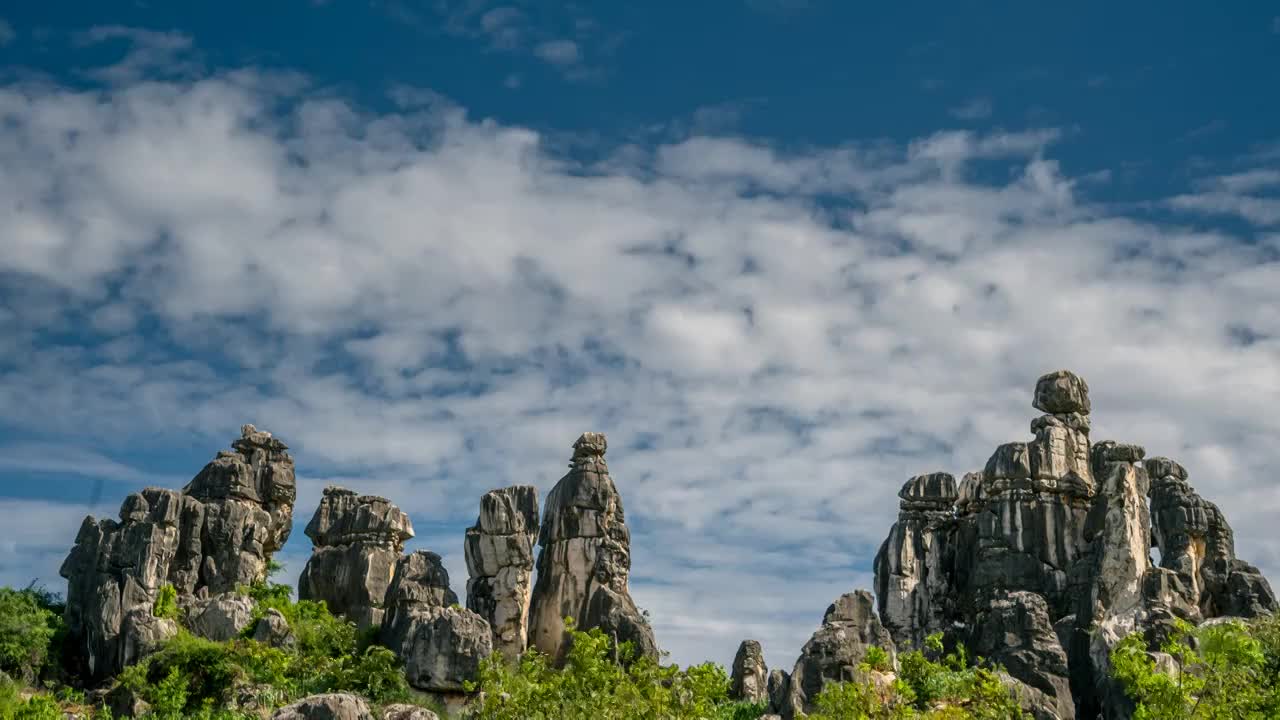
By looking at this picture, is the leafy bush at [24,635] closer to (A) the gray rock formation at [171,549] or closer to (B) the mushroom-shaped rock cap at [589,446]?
(A) the gray rock formation at [171,549]

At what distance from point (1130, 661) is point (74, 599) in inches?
1408

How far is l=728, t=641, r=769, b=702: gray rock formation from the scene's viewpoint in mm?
41781

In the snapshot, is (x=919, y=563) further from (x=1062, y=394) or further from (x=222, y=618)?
(x=222, y=618)

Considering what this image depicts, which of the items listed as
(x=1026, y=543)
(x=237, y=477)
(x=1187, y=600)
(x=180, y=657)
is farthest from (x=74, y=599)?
(x=1187, y=600)

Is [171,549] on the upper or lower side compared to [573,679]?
upper

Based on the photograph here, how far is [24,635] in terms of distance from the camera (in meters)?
43.1

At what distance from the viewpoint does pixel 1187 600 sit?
3559 centimetres

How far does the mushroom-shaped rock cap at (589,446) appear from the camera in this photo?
43.7 metres

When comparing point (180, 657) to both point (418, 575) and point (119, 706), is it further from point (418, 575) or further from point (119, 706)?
point (418, 575)

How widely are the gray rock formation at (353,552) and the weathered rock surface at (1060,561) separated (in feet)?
53.6

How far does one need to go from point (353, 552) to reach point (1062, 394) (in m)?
23.8

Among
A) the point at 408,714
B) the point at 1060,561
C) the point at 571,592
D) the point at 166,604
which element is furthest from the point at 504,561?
the point at 1060,561

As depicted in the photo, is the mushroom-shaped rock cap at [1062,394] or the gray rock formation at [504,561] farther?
the mushroom-shaped rock cap at [1062,394]

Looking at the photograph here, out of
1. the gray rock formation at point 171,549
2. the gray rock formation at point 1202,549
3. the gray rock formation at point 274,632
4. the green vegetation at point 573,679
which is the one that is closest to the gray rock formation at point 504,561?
the green vegetation at point 573,679
